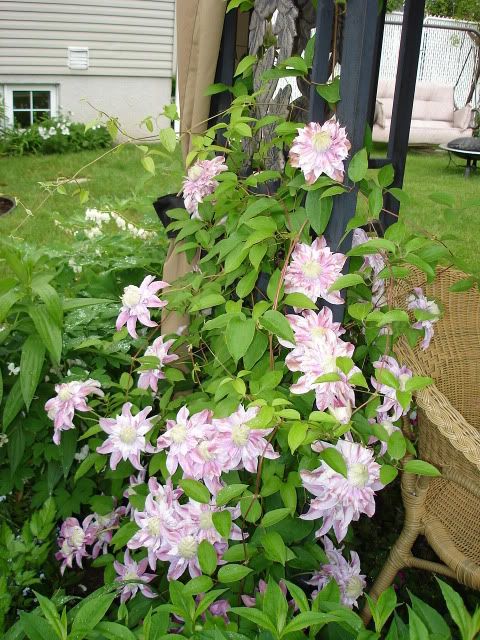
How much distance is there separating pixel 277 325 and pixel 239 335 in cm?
8

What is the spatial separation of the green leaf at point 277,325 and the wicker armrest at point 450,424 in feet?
1.02

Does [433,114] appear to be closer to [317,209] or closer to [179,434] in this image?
[317,209]

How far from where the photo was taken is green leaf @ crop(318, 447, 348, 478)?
1.24m

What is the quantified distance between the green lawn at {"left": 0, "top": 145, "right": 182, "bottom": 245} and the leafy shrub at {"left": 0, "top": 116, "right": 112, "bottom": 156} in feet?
0.57

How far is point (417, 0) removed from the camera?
6.47ft

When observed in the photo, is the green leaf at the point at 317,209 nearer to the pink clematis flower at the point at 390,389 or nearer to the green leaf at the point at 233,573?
the pink clematis flower at the point at 390,389

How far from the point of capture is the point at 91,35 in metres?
8.54

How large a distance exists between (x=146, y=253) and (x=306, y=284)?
94 centimetres

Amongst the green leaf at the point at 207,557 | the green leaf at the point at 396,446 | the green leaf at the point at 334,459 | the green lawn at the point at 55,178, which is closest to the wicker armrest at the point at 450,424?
the green leaf at the point at 396,446

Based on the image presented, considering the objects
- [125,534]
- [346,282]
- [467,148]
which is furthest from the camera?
[467,148]

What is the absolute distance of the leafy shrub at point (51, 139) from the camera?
748 centimetres

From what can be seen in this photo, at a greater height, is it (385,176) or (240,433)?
(385,176)

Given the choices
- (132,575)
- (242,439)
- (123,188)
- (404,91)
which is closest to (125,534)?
(132,575)

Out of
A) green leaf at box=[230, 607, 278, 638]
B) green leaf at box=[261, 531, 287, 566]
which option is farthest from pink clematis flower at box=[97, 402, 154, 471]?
green leaf at box=[230, 607, 278, 638]
